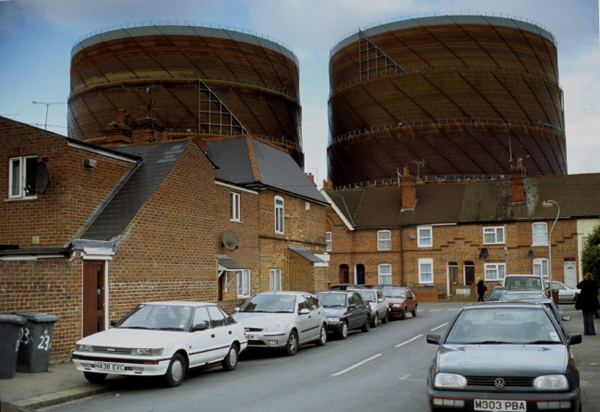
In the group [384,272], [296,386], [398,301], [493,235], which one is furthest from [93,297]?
[384,272]

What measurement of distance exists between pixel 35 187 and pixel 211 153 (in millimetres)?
14602

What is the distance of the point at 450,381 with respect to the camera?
7.98 meters

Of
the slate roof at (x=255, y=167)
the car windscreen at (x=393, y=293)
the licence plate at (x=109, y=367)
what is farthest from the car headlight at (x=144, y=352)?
the car windscreen at (x=393, y=293)

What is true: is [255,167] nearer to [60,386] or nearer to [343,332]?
[343,332]

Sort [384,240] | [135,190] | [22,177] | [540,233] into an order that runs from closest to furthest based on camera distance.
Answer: [22,177], [135,190], [540,233], [384,240]

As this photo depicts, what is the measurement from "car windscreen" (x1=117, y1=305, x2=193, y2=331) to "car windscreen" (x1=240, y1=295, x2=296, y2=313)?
15.6ft

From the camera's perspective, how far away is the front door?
16.2 meters

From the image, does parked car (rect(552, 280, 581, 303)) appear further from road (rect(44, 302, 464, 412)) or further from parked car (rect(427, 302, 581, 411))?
parked car (rect(427, 302, 581, 411))

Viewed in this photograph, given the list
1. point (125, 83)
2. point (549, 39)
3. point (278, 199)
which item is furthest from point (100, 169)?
point (549, 39)

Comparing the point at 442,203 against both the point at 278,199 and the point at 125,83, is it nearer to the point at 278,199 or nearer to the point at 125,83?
the point at 278,199

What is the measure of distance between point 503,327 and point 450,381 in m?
1.86

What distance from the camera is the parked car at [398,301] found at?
29.8m

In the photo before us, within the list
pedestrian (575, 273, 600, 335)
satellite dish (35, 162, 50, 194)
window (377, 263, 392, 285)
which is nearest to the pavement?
pedestrian (575, 273, 600, 335)

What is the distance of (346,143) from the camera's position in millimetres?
74375
